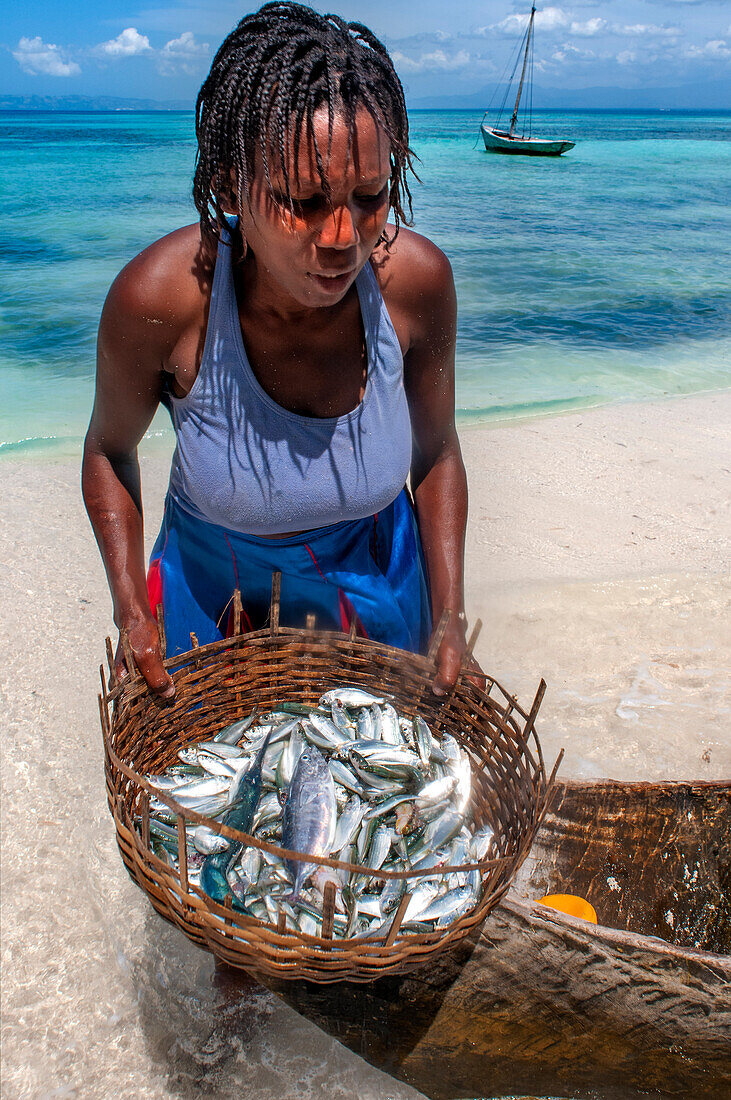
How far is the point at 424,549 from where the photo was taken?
2.60m

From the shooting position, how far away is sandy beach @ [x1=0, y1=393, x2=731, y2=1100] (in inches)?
92.0

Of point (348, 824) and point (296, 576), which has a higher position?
point (296, 576)

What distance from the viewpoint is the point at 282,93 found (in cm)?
165

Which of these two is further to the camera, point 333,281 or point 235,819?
point 235,819

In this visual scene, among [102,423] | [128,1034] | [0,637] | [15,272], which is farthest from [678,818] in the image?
[15,272]

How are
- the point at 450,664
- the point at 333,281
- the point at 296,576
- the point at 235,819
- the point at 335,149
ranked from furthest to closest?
the point at 296,576 → the point at 450,664 → the point at 235,819 → the point at 333,281 → the point at 335,149

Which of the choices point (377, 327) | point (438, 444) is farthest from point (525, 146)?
point (377, 327)

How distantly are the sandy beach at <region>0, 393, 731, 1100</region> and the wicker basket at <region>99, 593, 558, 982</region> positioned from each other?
79 centimetres

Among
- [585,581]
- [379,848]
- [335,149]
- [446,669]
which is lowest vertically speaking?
[585,581]

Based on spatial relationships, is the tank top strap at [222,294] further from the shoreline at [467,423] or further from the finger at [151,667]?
the shoreline at [467,423]

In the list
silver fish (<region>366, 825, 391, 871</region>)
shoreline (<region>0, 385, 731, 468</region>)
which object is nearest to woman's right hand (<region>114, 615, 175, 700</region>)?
silver fish (<region>366, 825, 391, 871</region>)

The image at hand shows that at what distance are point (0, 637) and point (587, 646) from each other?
307 cm

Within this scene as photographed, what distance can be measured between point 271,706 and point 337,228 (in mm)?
1535

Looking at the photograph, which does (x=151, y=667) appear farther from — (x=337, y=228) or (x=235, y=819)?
(x=337, y=228)
